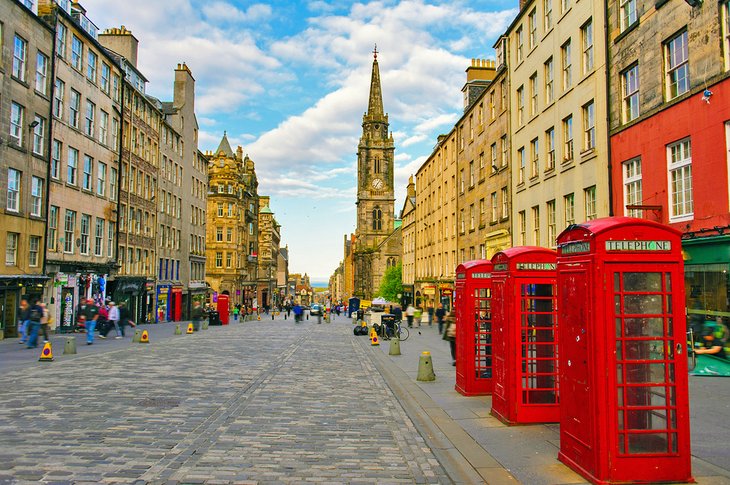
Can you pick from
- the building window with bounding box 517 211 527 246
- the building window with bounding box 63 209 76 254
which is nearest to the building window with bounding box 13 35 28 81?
the building window with bounding box 63 209 76 254

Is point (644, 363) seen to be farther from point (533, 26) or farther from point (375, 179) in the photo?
point (375, 179)

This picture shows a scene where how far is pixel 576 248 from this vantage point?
21.8 ft

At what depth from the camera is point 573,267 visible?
6.71 m

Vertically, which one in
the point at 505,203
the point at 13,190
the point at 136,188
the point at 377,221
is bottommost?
the point at 13,190

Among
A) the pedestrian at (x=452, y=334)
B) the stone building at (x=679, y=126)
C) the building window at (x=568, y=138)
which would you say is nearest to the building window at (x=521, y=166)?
the building window at (x=568, y=138)

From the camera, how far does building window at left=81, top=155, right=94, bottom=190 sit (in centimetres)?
3469

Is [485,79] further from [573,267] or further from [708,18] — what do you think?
[573,267]

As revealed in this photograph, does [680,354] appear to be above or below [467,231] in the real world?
below

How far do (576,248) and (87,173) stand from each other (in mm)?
34766

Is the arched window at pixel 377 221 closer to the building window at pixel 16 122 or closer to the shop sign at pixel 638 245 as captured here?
the building window at pixel 16 122

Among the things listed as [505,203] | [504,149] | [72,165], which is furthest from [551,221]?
[72,165]

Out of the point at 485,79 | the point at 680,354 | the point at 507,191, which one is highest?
the point at 485,79

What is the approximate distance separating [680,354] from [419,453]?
137 inches

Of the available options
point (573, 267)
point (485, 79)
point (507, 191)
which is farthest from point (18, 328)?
point (485, 79)
